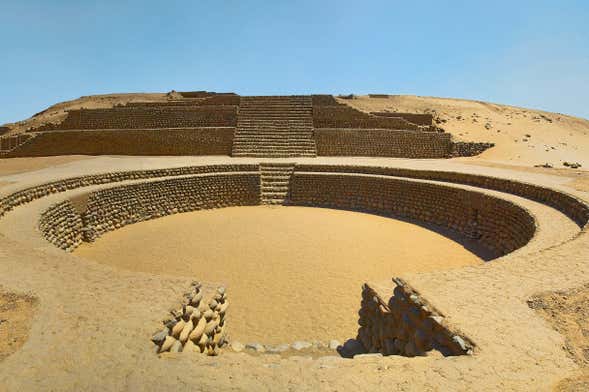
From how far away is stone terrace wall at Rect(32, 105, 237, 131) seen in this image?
73.8ft

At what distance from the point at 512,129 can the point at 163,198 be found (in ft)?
84.2

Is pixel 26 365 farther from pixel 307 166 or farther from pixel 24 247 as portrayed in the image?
pixel 307 166

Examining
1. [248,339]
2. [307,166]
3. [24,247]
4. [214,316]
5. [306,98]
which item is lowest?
[248,339]

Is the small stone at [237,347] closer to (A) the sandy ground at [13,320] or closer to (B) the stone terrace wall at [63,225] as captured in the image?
(A) the sandy ground at [13,320]

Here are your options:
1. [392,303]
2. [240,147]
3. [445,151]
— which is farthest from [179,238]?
[445,151]

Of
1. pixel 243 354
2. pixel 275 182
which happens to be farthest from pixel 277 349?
pixel 275 182

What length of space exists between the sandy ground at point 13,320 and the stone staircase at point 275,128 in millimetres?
15222

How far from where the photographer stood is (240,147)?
794 inches

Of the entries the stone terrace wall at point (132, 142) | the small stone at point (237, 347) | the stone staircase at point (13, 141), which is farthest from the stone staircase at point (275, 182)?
the stone staircase at point (13, 141)

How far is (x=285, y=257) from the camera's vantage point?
30.6ft

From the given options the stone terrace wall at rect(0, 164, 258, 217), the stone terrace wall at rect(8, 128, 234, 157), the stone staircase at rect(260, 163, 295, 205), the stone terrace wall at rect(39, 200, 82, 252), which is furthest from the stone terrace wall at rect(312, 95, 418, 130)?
the stone terrace wall at rect(39, 200, 82, 252)

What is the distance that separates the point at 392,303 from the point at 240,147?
1635 centimetres

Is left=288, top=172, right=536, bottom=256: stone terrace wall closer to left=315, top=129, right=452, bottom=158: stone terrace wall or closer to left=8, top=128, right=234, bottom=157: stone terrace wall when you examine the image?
left=315, top=129, right=452, bottom=158: stone terrace wall

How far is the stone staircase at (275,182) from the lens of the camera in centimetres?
1571
